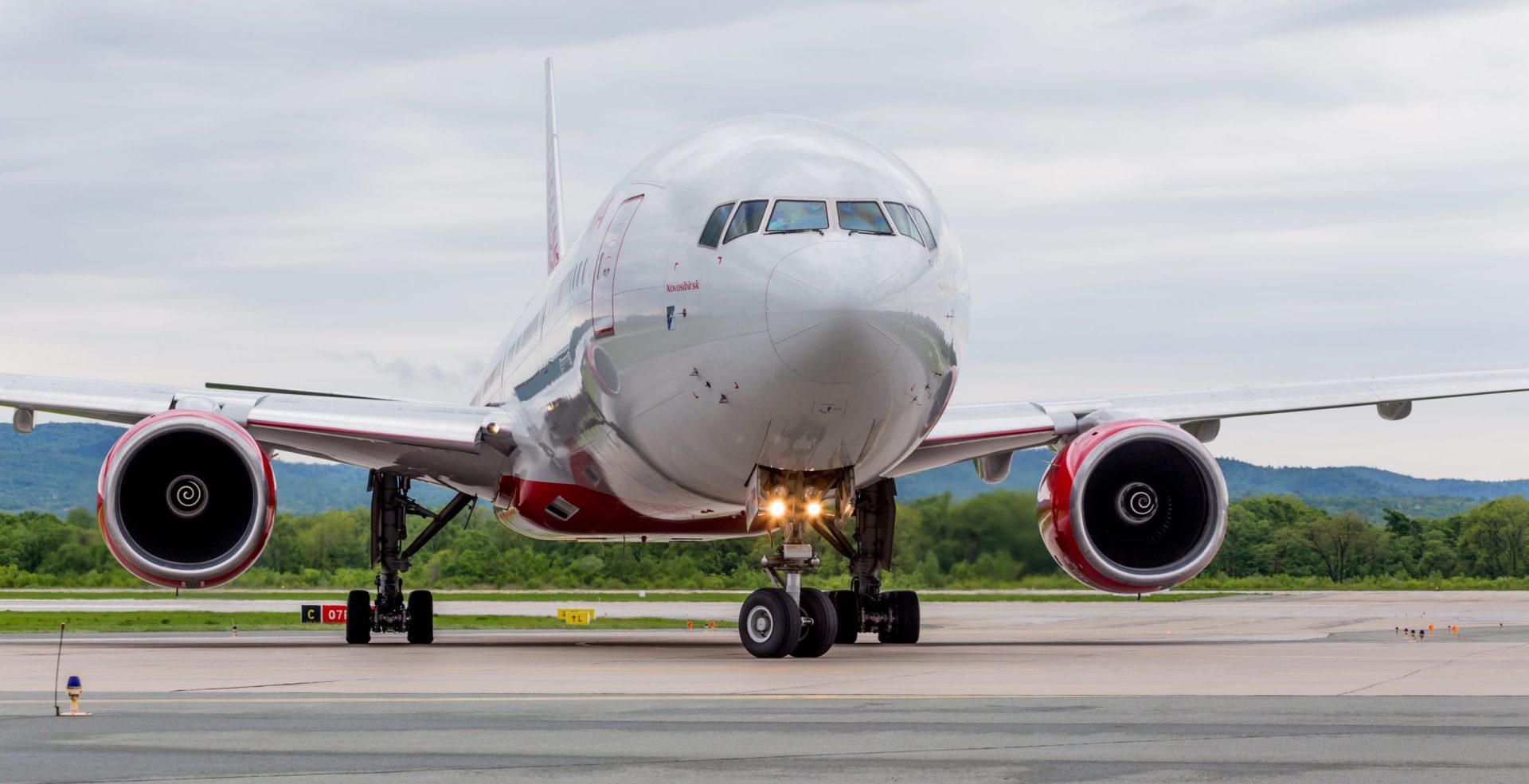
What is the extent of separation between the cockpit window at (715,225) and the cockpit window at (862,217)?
0.91 m

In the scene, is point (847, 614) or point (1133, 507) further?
point (847, 614)

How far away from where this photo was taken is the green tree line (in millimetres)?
39344

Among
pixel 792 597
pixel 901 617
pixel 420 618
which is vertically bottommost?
pixel 901 617

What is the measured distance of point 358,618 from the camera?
2248cm

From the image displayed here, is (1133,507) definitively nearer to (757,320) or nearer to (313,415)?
(757,320)

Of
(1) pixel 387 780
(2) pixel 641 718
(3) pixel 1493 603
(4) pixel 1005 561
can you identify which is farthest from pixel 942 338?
(3) pixel 1493 603

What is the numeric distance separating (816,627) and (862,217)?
11.8 feet

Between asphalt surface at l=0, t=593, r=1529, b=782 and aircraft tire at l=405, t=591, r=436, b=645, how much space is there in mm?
3685

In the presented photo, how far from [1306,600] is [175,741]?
32.5m

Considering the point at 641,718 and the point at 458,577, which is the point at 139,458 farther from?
the point at 458,577

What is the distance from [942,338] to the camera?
1368 cm

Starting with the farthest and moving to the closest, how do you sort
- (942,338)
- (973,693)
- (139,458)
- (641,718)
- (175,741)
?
(139,458), (942,338), (973,693), (641,718), (175,741)

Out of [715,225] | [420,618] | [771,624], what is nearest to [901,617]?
[771,624]

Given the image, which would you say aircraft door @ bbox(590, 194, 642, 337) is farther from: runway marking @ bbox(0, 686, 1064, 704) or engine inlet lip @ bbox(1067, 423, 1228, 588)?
engine inlet lip @ bbox(1067, 423, 1228, 588)
